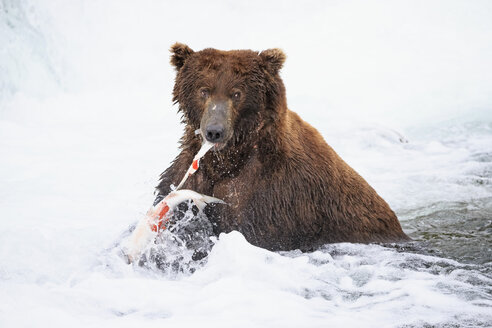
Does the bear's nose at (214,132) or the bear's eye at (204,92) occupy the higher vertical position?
the bear's eye at (204,92)

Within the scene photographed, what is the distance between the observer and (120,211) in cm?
644

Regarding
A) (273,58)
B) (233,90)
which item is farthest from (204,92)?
(273,58)

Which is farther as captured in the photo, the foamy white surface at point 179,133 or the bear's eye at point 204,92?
the bear's eye at point 204,92

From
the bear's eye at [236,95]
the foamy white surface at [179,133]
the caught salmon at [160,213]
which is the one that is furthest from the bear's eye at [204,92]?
the foamy white surface at [179,133]

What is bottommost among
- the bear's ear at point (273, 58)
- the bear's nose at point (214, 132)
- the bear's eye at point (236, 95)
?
the bear's nose at point (214, 132)

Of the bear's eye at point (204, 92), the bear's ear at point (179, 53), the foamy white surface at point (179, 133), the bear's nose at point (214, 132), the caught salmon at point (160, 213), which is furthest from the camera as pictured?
the bear's ear at point (179, 53)

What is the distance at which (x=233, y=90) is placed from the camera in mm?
3742

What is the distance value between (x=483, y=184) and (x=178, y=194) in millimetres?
4963

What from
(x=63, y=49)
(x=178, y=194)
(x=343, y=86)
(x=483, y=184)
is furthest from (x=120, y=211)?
(x=343, y=86)

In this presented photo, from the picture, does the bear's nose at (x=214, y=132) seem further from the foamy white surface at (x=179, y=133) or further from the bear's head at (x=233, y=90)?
the foamy white surface at (x=179, y=133)

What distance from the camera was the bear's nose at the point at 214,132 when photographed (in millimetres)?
3525

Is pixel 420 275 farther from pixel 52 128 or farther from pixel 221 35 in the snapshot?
pixel 221 35

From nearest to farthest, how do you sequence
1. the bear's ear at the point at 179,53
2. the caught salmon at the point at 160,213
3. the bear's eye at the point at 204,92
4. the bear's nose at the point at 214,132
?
the bear's nose at the point at 214,132
the caught salmon at the point at 160,213
the bear's eye at the point at 204,92
the bear's ear at the point at 179,53

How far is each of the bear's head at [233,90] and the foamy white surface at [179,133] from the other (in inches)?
30.9
